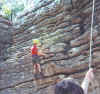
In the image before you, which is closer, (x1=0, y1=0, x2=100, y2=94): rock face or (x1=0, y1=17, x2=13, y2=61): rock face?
(x1=0, y1=0, x2=100, y2=94): rock face

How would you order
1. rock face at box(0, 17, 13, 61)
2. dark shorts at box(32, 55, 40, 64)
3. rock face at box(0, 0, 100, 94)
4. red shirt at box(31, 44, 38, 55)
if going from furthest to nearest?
rock face at box(0, 17, 13, 61)
dark shorts at box(32, 55, 40, 64)
red shirt at box(31, 44, 38, 55)
rock face at box(0, 0, 100, 94)

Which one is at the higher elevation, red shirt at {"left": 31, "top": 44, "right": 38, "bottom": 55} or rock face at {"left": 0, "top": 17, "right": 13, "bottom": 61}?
rock face at {"left": 0, "top": 17, "right": 13, "bottom": 61}

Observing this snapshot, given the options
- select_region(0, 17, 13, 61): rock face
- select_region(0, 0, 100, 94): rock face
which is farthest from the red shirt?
select_region(0, 17, 13, 61): rock face

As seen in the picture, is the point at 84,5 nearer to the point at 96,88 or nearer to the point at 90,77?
the point at 96,88

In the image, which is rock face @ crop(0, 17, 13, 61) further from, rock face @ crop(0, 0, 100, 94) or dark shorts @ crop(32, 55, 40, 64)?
dark shorts @ crop(32, 55, 40, 64)

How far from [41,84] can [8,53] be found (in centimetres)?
321

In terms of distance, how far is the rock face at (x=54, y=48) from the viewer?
645cm

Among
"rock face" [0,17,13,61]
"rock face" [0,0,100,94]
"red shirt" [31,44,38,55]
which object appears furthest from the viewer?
"rock face" [0,17,13,61]

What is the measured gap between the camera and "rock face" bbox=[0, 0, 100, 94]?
21.1ft

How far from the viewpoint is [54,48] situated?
7254 mm

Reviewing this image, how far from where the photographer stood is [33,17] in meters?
9.19

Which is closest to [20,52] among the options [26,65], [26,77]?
[26,65]

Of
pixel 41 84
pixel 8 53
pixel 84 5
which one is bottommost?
pixel 41 84

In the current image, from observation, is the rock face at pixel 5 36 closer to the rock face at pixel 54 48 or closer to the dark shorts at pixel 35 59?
the rock face at pixel 54 48
